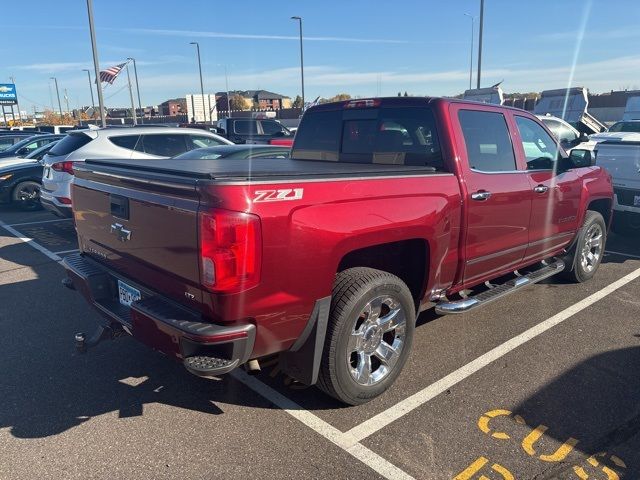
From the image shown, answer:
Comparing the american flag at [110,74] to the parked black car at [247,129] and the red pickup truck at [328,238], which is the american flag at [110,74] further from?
the red pickup truck at [328,238]

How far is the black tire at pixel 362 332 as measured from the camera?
299cm

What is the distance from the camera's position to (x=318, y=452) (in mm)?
2816

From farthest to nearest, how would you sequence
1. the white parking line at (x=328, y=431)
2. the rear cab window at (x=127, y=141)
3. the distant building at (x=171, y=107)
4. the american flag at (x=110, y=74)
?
the distant building at (x=171, y=107) → the american flag at (x=110, y=74) → the rear cab window at (x=127, y=141) → the white parking line at (x=328, y=431)

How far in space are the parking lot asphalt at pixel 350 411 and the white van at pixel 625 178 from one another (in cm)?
290

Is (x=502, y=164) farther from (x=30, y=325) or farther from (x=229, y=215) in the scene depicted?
Answer: (x=30, y=325)

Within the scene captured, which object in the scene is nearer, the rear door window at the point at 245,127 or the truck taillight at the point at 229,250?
the truck taillight at the point at 229,250

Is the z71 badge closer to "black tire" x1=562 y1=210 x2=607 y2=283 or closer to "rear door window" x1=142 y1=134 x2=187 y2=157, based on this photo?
"black tire" x1=562 y1=210 x2=607 y2=283

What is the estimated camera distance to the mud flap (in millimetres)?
2871

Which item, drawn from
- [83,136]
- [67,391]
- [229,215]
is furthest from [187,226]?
[83,136]

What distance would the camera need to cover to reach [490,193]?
3.89 metres

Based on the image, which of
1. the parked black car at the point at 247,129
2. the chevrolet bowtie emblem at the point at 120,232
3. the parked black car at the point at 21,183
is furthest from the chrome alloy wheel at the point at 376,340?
the parked black car at the point at 247,129

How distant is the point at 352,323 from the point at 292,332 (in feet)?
1.39

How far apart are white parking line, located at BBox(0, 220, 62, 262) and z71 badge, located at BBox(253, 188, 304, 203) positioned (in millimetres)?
5298

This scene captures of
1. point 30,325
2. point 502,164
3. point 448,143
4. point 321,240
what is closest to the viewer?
point 321,240
